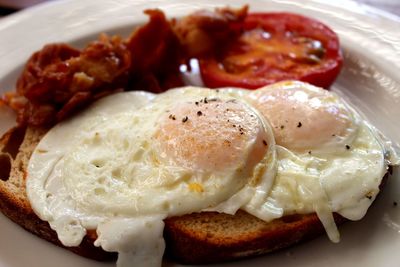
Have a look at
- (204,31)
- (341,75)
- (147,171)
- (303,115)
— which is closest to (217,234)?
(147,171)

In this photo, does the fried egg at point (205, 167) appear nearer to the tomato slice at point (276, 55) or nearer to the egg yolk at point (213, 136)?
the egg yolk at point (213, 136)

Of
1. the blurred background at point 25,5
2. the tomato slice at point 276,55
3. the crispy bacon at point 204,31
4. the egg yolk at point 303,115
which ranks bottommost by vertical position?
the blurred background at point 25,5

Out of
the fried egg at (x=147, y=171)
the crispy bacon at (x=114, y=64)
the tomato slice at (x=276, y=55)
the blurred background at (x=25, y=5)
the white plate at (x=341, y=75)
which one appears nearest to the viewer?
the fried egg at (x=147, y=171)

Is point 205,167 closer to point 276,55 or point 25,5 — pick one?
point 276,55

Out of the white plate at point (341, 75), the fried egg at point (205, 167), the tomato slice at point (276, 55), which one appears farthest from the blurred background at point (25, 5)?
the fried egg at point (205, 167)

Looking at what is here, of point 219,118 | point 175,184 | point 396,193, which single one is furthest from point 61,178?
point 396,193

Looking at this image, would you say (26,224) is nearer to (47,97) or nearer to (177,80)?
(47,97)

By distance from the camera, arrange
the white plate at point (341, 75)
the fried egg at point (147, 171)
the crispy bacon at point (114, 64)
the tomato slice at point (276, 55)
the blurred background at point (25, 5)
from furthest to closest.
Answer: the blurred background at point (25, 5) < the tomato slice at point (276, 55) < the crispy bacon at point (114, 64) < the white plate at point (341, 75) < the fried egg at point (147, 171)
